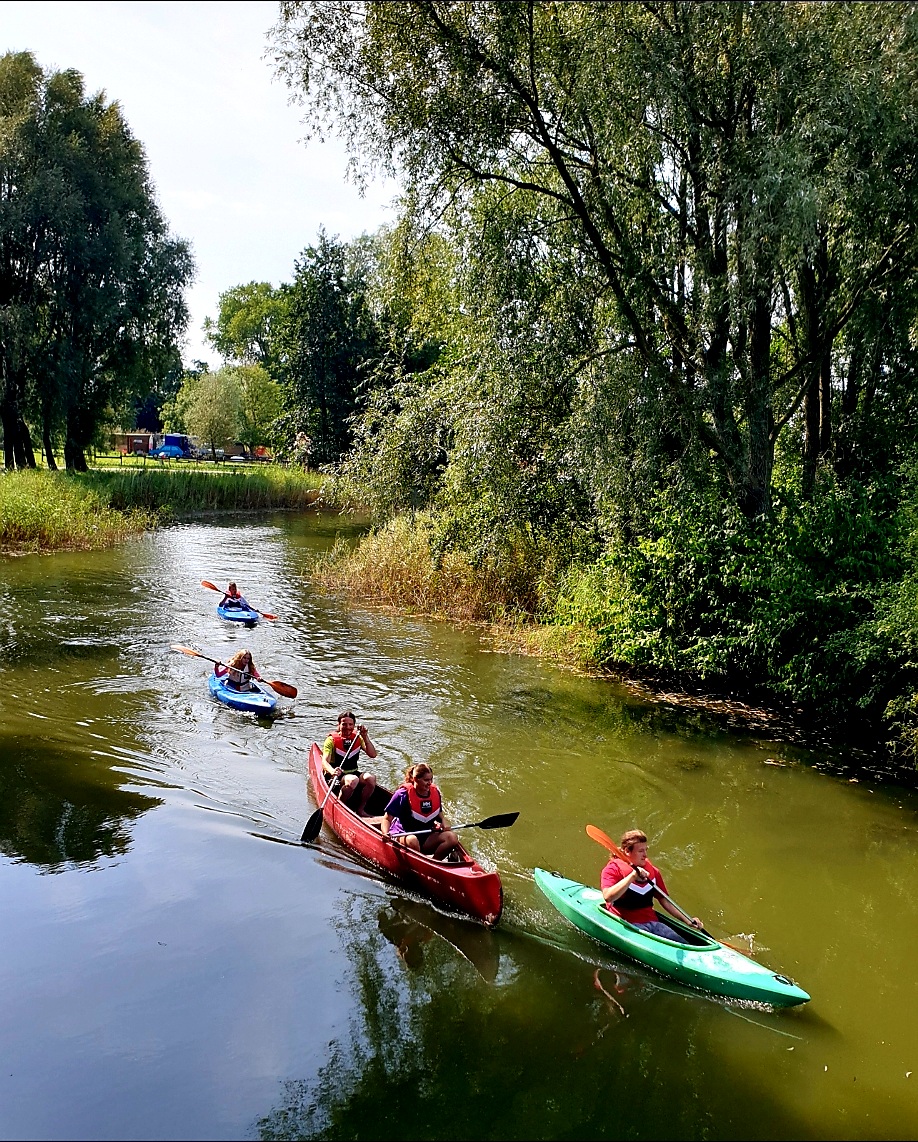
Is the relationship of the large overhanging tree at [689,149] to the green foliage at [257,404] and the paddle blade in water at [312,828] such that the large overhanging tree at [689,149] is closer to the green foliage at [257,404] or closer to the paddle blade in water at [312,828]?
the paddle blade in water at [312,828]

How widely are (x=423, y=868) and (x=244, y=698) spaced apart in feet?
17.9

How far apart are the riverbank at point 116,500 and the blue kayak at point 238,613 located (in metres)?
9.32

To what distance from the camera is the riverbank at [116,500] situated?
24328 mm

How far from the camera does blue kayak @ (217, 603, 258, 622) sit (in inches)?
678

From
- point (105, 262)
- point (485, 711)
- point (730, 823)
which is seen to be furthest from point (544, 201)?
point (105, 262)

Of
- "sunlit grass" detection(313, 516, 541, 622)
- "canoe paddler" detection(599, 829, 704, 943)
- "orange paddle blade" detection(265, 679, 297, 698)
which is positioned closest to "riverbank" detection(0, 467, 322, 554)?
"sunlit grass" detection(313, 516, 541, 622)

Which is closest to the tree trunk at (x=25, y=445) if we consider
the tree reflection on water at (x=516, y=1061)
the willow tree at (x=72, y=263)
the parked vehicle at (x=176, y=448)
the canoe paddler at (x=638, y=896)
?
the willow tree at (x=72, y=263)

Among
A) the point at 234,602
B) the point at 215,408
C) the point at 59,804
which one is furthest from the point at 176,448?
the point at 59,804

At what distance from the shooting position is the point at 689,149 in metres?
12.1

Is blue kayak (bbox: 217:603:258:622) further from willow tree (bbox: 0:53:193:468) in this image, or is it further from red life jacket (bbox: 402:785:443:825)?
willow tree (bbox: 0:53:193:468)

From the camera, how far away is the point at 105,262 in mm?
30047

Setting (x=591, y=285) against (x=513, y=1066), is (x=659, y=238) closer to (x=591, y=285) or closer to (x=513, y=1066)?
(x=591, y=285)

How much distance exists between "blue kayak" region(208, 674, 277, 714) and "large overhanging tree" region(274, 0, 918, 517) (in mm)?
6723

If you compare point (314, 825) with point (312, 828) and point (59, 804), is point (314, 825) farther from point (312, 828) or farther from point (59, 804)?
point (59, 804)
